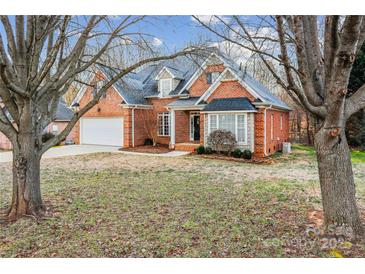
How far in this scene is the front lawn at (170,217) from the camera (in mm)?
3428

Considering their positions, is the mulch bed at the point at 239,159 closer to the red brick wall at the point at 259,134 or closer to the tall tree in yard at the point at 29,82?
the red brick wall at the point at 259,134

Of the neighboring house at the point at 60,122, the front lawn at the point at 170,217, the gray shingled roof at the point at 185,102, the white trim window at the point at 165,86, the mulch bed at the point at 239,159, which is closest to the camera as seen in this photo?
the front lawn at the point at 170,217

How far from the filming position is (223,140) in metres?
12.8

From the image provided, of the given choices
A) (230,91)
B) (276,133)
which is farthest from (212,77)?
(276,133)

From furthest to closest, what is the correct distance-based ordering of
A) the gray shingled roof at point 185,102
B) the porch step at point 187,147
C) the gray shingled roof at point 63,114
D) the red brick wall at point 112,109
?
the gray shingled roof at point 63,114 → the red brick wall at point 112,109 → the gray shingled roof at point 185,102 → the porch step at point 187,147

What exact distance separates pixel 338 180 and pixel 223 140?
917 cm

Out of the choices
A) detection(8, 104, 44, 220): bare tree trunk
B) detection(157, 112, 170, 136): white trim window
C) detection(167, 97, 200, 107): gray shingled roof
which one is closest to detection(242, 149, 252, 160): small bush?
detection(167, 97, 200, 107): gray shingled roof

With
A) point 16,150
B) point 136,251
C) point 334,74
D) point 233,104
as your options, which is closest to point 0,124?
point 16,150

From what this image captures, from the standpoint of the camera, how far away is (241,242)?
356cm

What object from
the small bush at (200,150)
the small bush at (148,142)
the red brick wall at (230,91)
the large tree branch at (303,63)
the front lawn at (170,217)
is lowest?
the front lawn at (170,217)

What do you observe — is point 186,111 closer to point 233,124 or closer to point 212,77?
point 212,77

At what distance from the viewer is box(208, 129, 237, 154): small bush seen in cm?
1269

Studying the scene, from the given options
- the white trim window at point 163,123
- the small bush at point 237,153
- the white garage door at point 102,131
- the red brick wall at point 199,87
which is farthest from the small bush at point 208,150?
the white garage door at point 102,131
